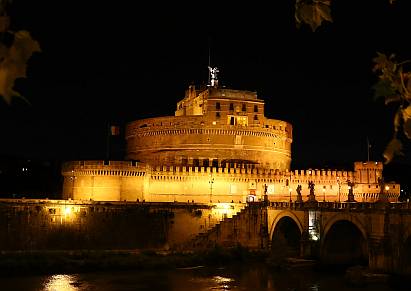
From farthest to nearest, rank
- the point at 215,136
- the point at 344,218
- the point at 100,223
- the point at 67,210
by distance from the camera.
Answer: the point at 215,136 → the point at 100,223 → the point at 67,210 → the point at 344,218

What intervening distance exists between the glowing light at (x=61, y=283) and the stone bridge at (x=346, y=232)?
1502cm

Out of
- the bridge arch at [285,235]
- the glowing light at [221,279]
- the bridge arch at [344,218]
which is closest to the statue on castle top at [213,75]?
the bridge arch at [285,235]

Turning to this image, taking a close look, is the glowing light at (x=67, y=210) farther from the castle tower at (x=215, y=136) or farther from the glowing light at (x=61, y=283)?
the castle tower at (x=215, y=136)

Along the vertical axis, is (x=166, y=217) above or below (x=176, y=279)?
above

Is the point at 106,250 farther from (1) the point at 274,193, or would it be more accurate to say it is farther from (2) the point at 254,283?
(1) the point at 274,193

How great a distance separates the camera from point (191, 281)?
32.7 m

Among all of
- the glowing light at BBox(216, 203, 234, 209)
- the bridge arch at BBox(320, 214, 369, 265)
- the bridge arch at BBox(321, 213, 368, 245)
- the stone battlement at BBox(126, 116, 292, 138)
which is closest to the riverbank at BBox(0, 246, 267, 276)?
the glowing light at BBox(216, 203, 234, 209)

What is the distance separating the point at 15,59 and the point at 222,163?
5143 cm

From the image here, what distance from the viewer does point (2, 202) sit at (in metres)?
39.0

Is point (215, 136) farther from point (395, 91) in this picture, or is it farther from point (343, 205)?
point (395, 91)

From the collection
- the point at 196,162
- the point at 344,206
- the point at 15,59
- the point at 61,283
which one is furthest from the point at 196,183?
the point at 15,59

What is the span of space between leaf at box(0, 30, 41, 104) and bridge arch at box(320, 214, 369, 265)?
37.5 meters

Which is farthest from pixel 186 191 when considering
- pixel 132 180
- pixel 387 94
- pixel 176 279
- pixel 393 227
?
pixel 387 94

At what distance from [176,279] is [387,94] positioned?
31043mm
